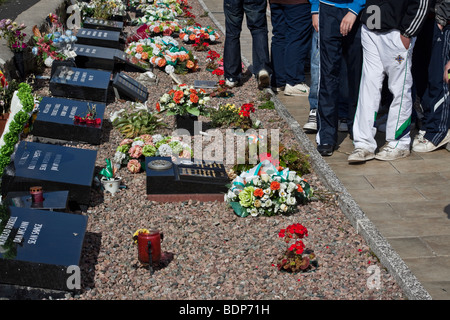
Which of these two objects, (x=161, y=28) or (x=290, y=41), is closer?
(x=290, y=41)

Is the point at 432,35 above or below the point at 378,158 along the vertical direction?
above

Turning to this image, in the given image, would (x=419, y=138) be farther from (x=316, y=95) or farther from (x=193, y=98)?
(x=193, y=98)

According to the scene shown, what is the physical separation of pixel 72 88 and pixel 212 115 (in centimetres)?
167

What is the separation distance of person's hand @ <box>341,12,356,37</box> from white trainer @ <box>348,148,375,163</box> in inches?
44.4

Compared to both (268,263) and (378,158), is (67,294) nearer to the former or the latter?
(268,263)

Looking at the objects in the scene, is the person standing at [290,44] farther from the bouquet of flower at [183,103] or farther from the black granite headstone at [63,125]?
the black granite headstone at [63,125]

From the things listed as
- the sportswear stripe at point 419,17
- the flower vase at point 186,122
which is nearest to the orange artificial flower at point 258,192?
the flower vase at point 186,122

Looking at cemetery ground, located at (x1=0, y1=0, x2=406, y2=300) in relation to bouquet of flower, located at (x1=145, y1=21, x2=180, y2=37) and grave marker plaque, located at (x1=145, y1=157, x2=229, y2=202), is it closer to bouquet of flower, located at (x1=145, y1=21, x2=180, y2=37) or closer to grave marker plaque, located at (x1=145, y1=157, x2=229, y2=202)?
grave marker plaque, located at (x1=145, y1=157, x2=229, y2=202)

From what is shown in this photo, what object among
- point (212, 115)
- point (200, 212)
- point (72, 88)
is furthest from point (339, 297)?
point (72, 88)

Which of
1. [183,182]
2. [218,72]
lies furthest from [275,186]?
[218,72]

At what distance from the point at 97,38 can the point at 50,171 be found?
16.3ft

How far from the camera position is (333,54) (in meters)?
6.18

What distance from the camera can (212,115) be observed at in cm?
692

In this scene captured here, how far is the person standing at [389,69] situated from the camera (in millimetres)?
5652
